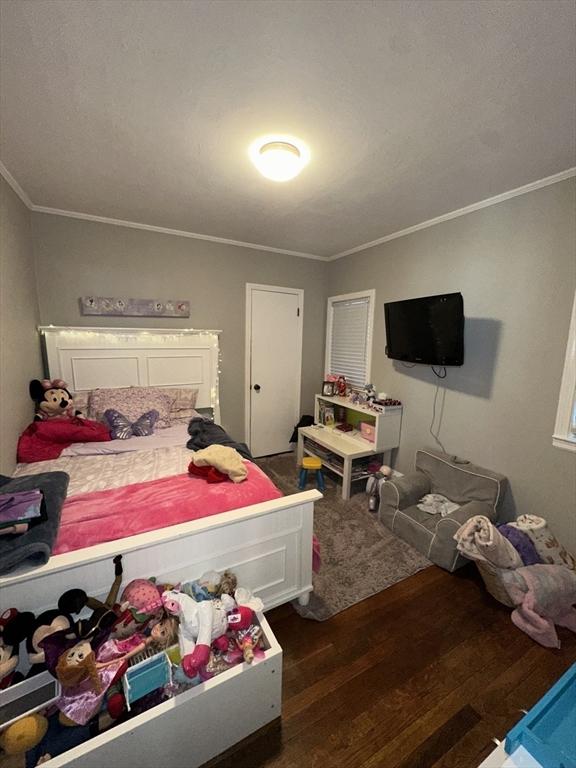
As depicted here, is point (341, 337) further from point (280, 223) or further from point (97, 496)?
point (97, 496)

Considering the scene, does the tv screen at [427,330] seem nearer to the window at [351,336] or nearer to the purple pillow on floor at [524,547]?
the window at [351,336]

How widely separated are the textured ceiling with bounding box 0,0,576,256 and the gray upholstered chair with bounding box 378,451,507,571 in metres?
1.97

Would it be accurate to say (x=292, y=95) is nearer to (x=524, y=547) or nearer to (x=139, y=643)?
(x=139, y=643)

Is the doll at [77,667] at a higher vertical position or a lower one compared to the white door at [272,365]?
lower

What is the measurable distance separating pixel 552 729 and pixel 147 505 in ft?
4.84

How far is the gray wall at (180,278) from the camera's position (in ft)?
8.70

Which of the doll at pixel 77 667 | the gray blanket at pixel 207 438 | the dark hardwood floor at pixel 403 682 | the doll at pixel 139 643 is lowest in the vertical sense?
the dark hardwood floor at pixel 403 682

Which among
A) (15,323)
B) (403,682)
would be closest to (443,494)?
(403,682)

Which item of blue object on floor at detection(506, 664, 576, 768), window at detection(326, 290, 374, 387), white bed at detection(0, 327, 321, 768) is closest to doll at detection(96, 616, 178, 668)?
white bed at detection(0, 327, 321, 768)

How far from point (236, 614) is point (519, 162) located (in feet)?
8.75

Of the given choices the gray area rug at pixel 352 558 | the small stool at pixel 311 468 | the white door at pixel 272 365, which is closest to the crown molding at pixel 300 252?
the white door at pixel 272 365

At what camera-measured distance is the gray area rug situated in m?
1.79

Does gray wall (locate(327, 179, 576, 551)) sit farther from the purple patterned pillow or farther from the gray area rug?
the purple patterned pillow

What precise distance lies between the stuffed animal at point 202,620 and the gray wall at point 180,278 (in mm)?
2420
